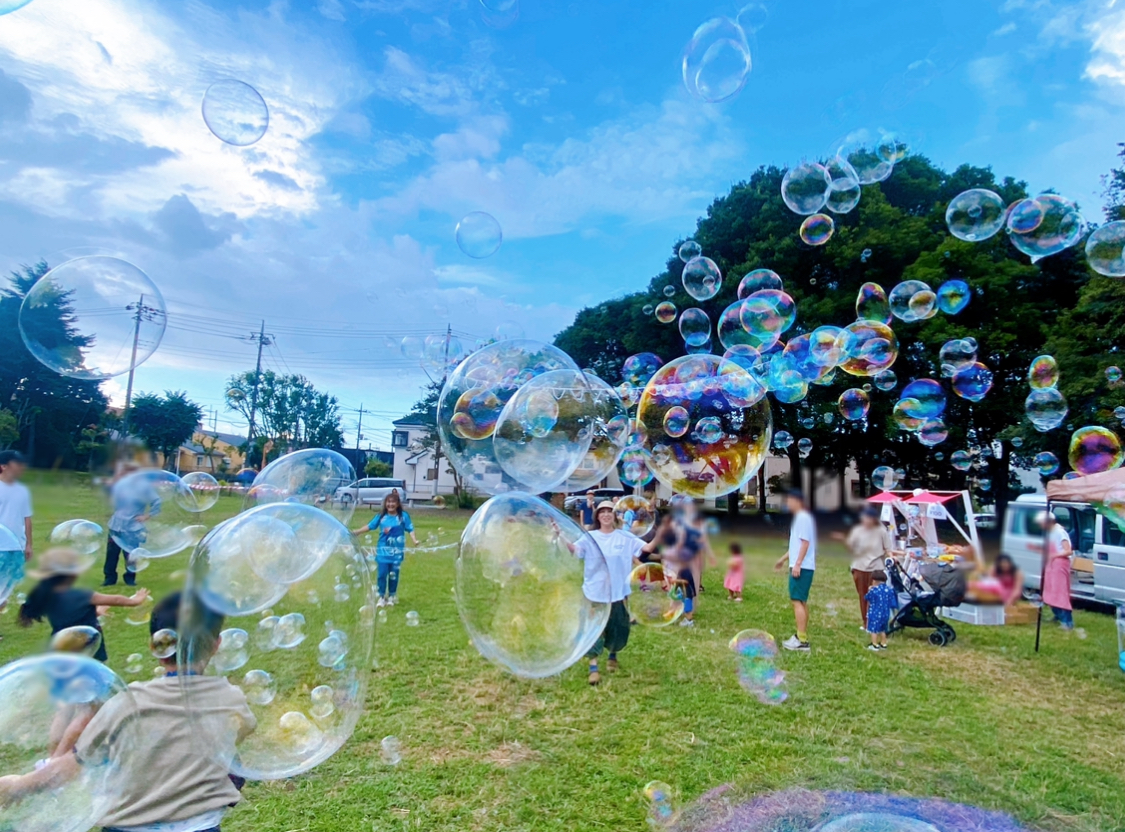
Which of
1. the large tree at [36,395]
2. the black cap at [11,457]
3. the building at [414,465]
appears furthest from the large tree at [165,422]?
the building at [414,465]

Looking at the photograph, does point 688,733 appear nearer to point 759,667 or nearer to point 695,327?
point 759,667

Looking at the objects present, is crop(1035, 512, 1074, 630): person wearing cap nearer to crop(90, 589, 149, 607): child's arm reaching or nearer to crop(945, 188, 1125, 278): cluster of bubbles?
crop(945, 188, 1125, 278): cluster of bubbles

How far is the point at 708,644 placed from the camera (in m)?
7.22

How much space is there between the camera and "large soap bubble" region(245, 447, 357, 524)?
8438 mm

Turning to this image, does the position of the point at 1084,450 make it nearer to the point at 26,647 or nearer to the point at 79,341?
the point at 79,341

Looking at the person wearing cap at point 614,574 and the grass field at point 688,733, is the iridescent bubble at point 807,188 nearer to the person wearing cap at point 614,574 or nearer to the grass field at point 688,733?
the person wearing cap at point 614,574

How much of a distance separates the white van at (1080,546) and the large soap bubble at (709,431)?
6428 mm

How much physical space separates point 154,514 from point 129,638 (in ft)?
4.16

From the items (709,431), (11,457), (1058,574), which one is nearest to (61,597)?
(11,457)

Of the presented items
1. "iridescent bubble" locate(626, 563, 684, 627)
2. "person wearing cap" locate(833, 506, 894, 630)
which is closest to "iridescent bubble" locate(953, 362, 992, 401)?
"person wearing cap" locate(833, 506, 894, 630)

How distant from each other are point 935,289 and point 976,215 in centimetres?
1328

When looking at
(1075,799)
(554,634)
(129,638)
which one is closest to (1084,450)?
Answer: (1075,799)

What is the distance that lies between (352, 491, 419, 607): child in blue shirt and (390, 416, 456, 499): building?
35576 millimetres

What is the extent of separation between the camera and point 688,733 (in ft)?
15.1
